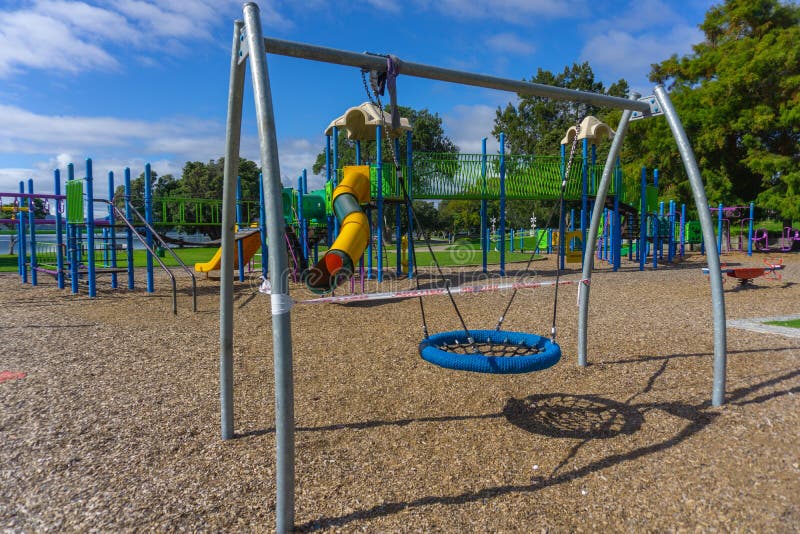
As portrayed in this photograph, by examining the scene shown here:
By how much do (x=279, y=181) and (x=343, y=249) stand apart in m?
6.74

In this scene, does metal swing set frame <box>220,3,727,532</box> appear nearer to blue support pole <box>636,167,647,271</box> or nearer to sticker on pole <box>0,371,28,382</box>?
sticker on pole <box>0,371,28,382</box>

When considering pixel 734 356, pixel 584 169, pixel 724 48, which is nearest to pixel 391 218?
pixel 724 48

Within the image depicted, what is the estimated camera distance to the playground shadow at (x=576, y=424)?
8.57ft

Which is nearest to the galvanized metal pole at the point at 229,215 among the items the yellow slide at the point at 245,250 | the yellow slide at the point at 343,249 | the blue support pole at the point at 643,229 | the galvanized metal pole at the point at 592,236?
the galvanized metal pole at the point at 592,236

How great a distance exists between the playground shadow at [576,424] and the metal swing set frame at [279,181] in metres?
0.31

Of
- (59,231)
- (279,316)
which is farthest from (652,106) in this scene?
(59,231)

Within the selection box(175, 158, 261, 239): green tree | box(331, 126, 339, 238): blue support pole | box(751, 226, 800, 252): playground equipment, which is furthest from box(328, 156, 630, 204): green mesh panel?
box(175, 158, 261, 239): green tree

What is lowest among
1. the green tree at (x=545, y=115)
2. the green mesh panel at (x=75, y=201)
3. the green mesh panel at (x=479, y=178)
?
the green mesh panel at (x=75, y=201)

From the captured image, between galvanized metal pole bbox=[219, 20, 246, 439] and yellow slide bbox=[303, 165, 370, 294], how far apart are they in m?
5.55

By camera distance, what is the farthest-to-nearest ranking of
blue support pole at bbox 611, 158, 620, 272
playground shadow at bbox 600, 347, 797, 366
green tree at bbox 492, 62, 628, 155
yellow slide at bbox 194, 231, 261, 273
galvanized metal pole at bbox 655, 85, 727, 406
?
1. green tree at bbox 492, 62, 628, 155
2. blue support pole at bbox 611, 158, 620, 272
3. yellow slide at bbox 194, 231, 261, 273
4. playground shadow at bbox 600, 347, 797, 366
5. galvanized metal pole at bbox 655, 85, 727, 406

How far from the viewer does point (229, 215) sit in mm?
3195

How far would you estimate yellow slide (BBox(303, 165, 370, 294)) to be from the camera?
897cm

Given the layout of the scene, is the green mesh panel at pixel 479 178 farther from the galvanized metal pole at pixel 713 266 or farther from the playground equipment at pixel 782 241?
the playground equipment at pixel 782 241

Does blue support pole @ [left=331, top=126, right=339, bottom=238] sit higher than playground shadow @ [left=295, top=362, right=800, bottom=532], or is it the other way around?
blue support pole @ [left=331, top=126, right=339, bottom=238]
